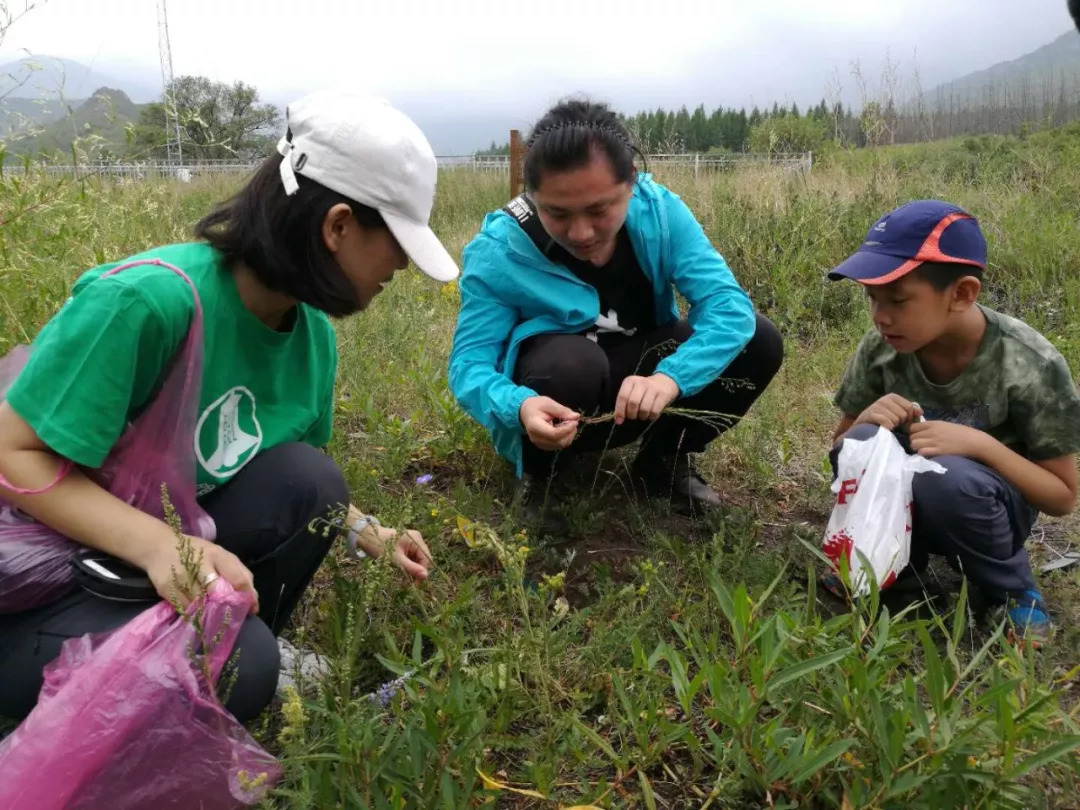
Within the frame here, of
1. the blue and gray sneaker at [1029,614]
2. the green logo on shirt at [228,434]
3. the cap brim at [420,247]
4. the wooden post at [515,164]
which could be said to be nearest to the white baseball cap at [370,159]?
the cap brim at [420,247]

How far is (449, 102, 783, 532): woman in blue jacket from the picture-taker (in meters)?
2.17

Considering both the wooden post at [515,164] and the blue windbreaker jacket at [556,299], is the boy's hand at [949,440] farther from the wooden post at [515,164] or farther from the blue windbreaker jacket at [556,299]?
the wooden post at [515,164]

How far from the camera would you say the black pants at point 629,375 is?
2.31 meters

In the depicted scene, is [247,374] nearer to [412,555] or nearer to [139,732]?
[412,555]

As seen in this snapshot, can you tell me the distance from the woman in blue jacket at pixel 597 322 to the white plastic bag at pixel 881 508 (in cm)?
42

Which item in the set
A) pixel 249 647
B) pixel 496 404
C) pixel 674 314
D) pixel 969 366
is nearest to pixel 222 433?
pixel 249 647

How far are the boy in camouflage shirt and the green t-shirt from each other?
134 centimetres

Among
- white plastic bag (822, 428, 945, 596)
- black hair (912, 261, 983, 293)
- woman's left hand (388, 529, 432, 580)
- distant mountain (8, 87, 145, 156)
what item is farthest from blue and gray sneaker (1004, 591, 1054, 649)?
distant mountain (8, 87, 145, 156)

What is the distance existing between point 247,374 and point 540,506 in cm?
108

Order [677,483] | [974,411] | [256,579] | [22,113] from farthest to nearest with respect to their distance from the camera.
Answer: [677,483]
[22,113]
[974,411]
[256,579]

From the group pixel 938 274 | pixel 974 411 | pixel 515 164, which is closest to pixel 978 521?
pixel 974 411

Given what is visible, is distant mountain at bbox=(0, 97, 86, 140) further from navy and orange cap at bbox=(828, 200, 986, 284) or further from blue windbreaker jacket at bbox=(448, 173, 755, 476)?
navy and orange cap at bbox=(828, 200, 986, 284)

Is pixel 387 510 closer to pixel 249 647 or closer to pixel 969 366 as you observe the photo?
pixel 249 647

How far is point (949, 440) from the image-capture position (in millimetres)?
1974
